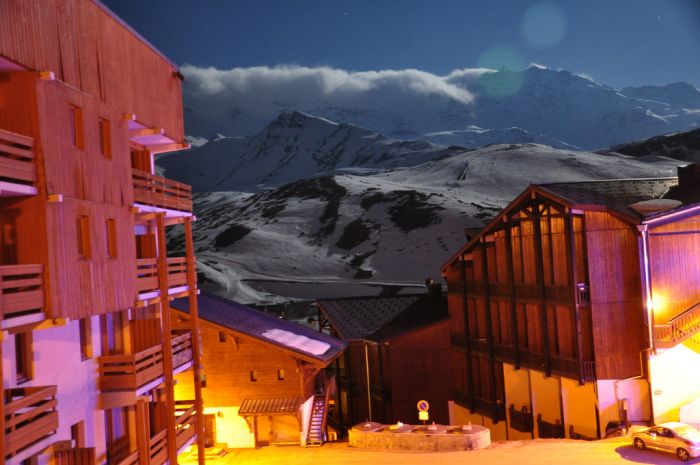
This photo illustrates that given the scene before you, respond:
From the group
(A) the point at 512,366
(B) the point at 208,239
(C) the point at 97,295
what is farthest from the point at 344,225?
(C) the point at 97,295

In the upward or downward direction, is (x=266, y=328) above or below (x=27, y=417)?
below

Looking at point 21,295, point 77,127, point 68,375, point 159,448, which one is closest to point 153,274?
point 68,375

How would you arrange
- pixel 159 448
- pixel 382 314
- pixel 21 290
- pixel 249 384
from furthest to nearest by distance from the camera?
pixel 382 314 → pixel 249 384 → pixel 159 448 → pixel 21 290

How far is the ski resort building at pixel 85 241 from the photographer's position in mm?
12766

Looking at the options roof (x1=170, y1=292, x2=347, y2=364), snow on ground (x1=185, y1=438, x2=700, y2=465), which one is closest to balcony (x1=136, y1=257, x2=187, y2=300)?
roof (x1=170, y1=292, x2=347, y2=364)

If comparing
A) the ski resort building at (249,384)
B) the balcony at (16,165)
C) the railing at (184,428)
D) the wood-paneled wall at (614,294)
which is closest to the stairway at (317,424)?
the ski resort building at (249,384)

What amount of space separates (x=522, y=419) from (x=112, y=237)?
80.7ft

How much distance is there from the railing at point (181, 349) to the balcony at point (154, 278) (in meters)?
1.61

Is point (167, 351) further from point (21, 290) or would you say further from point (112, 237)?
point (21, 290)

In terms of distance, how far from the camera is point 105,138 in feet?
53.9

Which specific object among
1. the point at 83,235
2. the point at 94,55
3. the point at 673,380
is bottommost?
the point at 673,380

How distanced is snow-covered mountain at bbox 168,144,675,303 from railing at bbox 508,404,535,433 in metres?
55.8

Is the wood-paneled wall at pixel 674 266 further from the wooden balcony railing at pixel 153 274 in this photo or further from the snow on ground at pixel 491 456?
the wooden balcony railing at pixel 153 274

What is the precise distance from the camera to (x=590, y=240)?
98.1 ft
